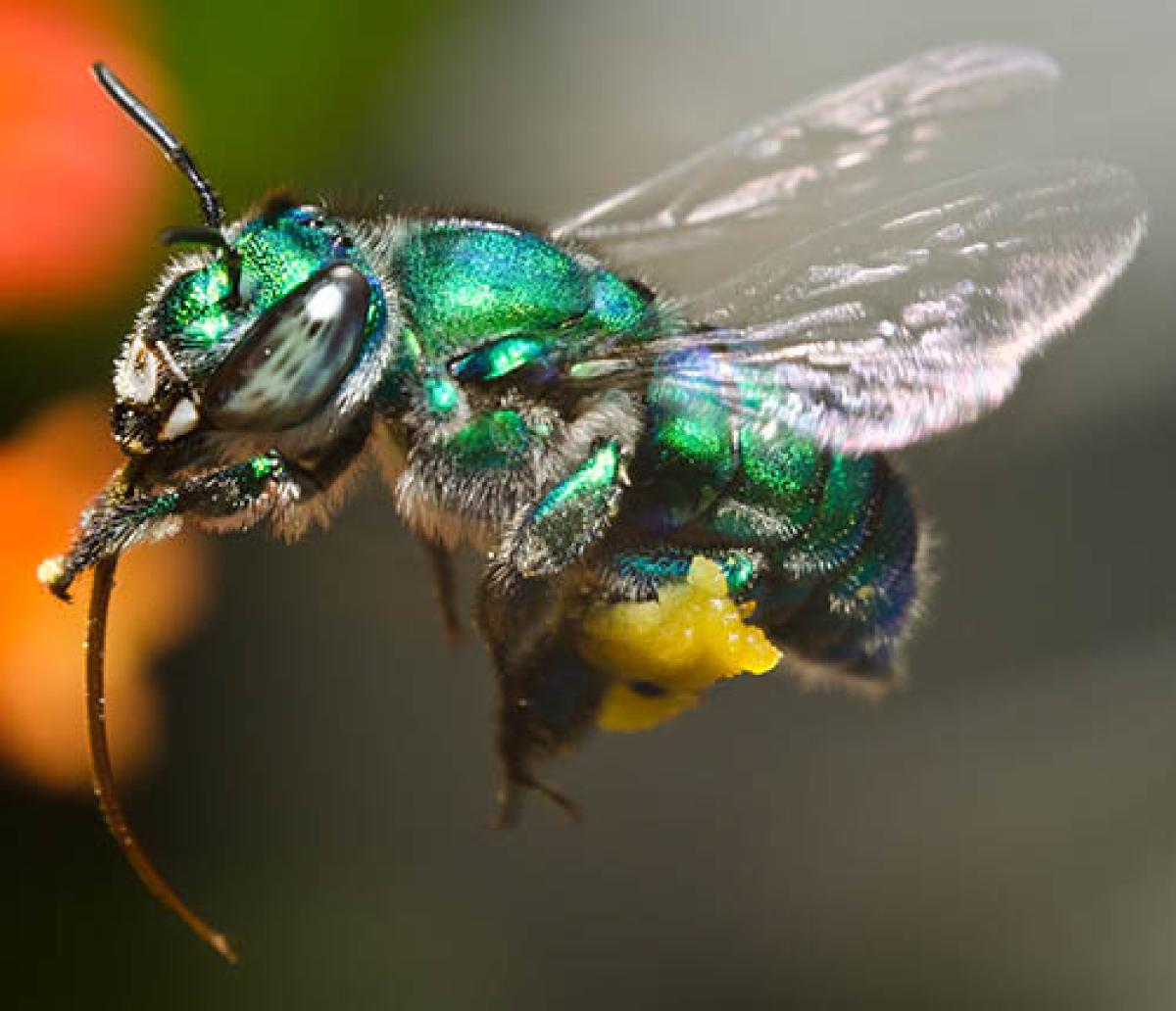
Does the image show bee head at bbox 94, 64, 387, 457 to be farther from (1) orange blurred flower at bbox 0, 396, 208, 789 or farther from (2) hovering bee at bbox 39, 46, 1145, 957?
(1) orange blurred flower at bbox 0, 396, 208, 789

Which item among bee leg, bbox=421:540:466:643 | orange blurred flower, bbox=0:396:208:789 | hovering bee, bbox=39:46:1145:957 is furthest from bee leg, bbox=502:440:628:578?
orange blurred flower, bbox=0:396:208:789

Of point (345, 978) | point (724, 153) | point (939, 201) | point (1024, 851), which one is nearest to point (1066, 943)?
point (1024, 851)

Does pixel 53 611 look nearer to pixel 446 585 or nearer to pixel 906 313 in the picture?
pixel 446 585

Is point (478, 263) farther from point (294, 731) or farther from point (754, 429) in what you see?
point (294, 731)

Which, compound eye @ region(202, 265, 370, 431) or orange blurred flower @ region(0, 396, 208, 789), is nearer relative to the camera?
compound eye @ region(202, 265, 370, 431)

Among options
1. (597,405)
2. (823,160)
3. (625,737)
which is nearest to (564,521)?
(597,405)

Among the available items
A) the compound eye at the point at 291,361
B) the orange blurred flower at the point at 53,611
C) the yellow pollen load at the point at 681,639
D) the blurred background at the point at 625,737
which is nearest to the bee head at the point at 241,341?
the compound eye at the point at 291,361
